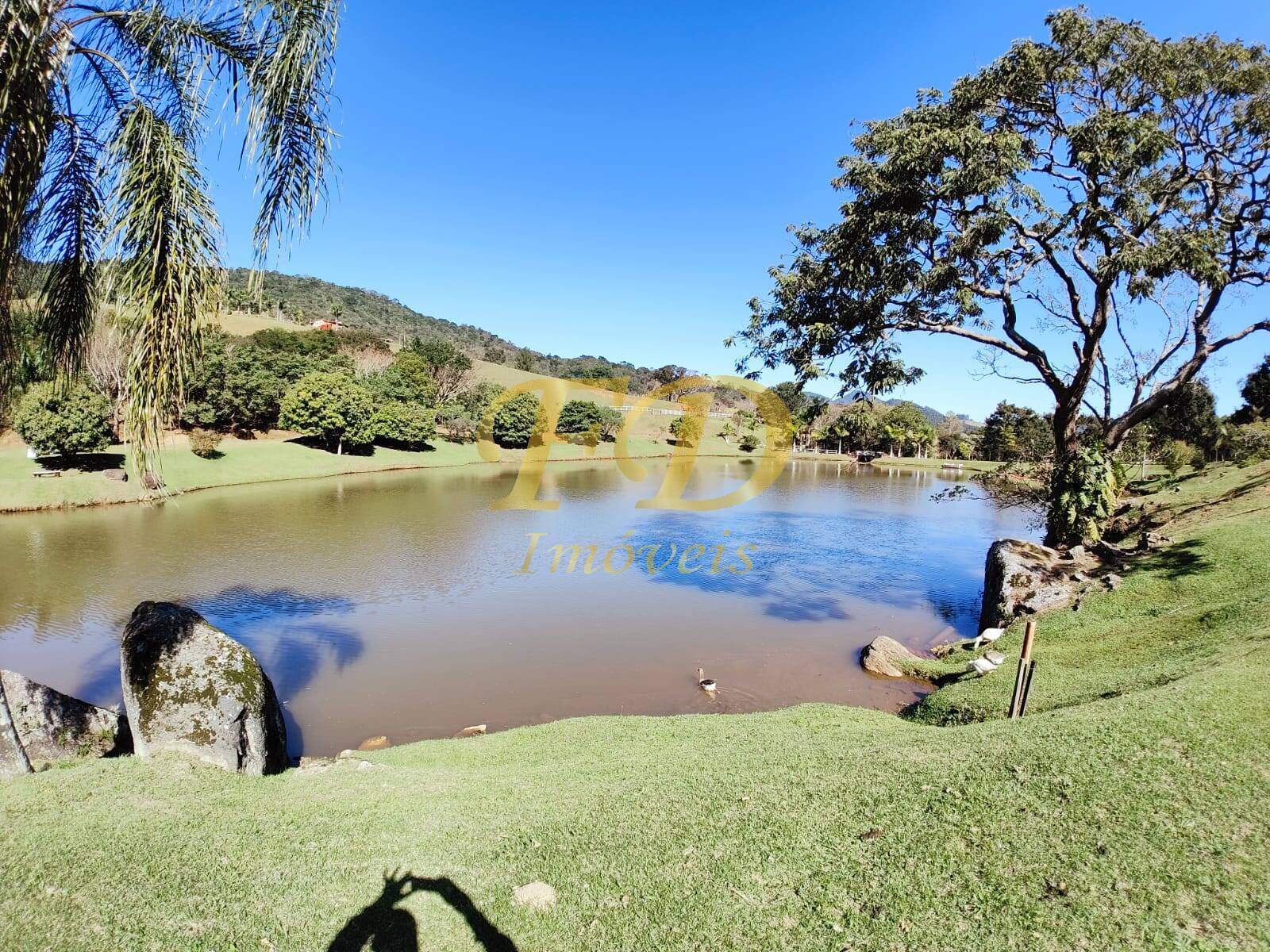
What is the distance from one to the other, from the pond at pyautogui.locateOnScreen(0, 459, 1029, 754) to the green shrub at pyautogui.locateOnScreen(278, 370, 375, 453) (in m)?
14.9

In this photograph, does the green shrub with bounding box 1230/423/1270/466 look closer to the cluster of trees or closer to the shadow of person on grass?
the shadow of person on grass

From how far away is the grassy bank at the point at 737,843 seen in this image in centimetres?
370

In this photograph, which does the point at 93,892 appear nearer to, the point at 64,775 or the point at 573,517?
the point at 64,775

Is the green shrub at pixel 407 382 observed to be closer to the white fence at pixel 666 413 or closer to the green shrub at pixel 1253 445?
the white fence at pixel 666 413

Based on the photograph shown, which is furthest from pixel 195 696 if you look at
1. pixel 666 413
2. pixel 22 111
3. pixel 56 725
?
pixel 666 413

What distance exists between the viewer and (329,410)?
4581 cm

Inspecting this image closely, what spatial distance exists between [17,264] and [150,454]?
1796 mm

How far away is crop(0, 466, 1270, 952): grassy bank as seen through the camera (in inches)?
146

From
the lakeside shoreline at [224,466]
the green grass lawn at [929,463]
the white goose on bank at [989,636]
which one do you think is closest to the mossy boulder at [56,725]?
the lakeside shoreline at [224,466]

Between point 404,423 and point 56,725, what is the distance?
48255mm

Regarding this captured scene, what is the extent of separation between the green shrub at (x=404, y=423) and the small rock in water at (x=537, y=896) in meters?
49.5

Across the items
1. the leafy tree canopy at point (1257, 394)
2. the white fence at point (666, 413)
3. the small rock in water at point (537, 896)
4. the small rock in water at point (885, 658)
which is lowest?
the small rock in water at point (885, 658)

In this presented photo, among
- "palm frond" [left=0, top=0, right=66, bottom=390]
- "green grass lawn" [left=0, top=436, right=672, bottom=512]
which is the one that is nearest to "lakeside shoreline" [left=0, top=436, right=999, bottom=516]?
"green grass lawn" [left=0, top=436, right=672, bottom=512]

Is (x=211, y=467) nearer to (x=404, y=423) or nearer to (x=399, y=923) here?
(x=404, y=423)
